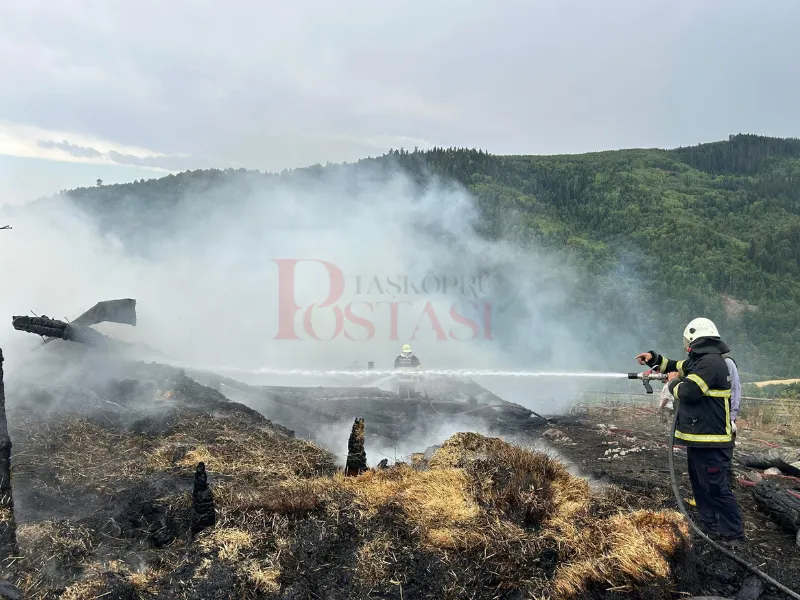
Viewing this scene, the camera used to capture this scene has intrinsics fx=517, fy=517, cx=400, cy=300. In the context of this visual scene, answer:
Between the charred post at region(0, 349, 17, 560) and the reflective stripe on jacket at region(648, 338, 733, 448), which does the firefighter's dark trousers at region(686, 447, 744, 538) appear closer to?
the reflective stripe on jacket at region(648, 338, 733, 448)

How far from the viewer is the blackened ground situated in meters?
4.96

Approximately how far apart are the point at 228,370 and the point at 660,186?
58.1m

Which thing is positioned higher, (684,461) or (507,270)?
(507,270)

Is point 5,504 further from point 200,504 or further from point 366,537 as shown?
point 366,537

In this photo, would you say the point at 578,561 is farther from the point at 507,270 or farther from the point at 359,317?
the point at 507,270

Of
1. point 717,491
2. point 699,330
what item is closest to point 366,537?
point 717,491

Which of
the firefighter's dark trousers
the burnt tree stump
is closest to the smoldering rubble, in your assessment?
the firefighter's dark trousers

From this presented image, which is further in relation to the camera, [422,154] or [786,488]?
[422,154]

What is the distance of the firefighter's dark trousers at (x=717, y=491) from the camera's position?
5.63 metres

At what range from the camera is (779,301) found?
1506 inches

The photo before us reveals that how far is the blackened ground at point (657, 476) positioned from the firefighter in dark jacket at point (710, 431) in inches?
16.0

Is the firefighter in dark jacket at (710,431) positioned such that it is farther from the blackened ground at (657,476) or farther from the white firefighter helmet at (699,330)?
the blackened ground at (657,476)

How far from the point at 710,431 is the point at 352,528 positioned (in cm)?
409

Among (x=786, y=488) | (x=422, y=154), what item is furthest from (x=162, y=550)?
(x=422, y=154)
